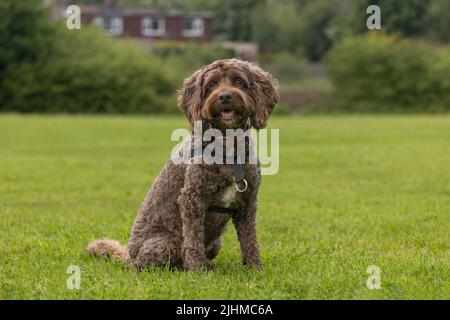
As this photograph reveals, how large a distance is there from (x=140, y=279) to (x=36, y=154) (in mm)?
14597

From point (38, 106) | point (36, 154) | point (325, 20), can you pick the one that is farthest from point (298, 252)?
point (325, 20)

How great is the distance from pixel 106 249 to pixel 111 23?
2646 inches

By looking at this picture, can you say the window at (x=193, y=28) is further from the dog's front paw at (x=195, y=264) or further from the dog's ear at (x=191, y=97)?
the dog's front paw at (x=195, y=264)

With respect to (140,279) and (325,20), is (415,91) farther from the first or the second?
(140,279)

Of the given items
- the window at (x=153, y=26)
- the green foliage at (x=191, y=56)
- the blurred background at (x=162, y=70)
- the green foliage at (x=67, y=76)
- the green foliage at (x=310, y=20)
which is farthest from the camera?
the window at (x=153, y=26)

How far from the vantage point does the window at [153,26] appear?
234 ft

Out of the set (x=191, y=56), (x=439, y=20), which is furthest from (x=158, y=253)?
(x=439, y=20)

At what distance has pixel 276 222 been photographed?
34.7ft

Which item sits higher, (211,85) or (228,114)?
(211,85)

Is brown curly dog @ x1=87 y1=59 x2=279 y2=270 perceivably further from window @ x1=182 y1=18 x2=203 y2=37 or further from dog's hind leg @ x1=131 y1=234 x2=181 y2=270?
window @ x1=182 y1=18 x2=203 y2=37

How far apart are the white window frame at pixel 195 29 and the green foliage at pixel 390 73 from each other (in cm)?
1841

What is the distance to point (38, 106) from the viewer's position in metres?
49.5

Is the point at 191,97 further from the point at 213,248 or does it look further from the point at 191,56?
the point at 191,56

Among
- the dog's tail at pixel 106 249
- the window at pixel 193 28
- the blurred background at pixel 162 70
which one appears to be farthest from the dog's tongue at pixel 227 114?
the window at pixel 193 28
